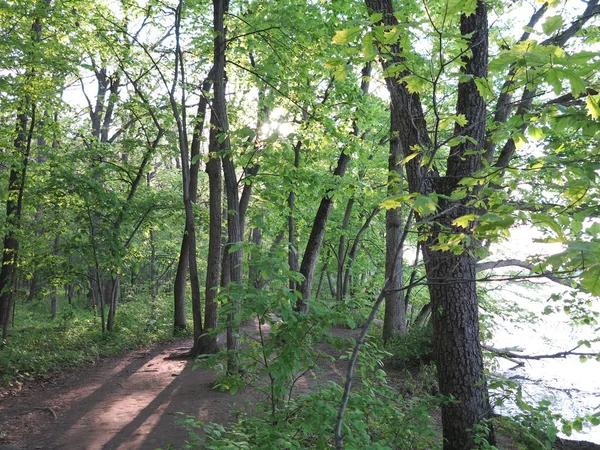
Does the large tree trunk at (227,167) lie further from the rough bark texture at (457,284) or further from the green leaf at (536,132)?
the green leaf at (536,132)

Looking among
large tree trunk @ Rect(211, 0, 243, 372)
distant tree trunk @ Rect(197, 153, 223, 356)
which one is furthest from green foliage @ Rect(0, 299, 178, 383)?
large tree trunk @ Rect(211, 0, 243, 372)

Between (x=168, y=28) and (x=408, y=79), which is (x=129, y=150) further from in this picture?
(x=408, y=79)

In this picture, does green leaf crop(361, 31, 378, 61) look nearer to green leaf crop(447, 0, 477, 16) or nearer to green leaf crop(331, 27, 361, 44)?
green leaf crop(331, 27, 361, 44)

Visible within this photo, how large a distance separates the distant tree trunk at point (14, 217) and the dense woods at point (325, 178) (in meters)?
0.05

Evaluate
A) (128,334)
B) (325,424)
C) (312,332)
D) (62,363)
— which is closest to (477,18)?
(312,332)

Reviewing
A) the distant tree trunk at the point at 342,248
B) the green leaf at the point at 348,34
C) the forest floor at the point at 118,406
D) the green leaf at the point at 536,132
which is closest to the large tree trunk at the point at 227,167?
the forest floor at the point at 118,406

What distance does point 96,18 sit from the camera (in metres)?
9.59

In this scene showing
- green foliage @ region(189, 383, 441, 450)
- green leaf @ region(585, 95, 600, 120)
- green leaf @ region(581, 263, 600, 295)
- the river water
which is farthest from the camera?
the river water

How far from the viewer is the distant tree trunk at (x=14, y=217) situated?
9156mm

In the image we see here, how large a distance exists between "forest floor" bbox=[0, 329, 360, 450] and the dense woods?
2.17ft

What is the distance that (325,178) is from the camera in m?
8.63

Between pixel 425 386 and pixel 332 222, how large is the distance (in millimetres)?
8079

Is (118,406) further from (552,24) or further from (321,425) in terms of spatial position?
(552,24)

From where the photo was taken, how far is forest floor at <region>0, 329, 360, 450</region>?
5504 mm
